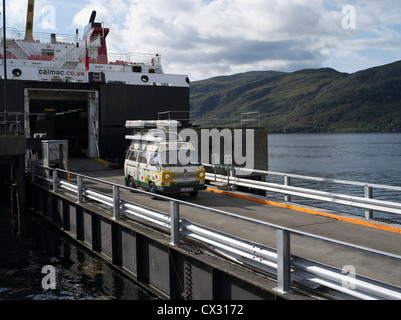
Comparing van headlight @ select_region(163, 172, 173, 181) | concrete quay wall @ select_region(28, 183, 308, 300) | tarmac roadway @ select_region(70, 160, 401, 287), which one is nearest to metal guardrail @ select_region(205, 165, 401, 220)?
tarmac roadway @ select_region(70, 160, 401, 287)

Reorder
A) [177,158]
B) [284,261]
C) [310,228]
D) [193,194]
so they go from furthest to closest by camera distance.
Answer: [193,194] < [177,158] < [310,228] < [284,261]

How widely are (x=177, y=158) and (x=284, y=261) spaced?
9988 millimetres

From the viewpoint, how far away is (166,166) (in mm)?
15883

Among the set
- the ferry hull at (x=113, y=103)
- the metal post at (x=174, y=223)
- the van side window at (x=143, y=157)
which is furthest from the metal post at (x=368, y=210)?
the ferry hull at (x=113, y=103)

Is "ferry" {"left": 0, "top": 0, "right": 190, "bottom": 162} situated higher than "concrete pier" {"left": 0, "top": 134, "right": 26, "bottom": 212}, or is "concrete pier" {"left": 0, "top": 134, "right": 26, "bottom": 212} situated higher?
"ferry" {"left": 0, "top": 0, "right": 190, "bottom": 162}

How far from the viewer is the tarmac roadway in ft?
26.0

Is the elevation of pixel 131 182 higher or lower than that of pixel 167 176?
lower

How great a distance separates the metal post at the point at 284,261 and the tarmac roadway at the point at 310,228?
1.43 meters

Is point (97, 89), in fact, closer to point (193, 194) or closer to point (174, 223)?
point (193, 194)

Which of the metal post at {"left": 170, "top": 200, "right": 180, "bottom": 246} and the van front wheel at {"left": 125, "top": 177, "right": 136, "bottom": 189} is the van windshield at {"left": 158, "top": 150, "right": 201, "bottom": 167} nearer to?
the van front wheel at {"left": 125, "top": 177, "right": 136, "bottom": 189}

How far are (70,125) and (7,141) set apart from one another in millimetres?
25292

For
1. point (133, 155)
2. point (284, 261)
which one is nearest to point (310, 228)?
point (284, 261)

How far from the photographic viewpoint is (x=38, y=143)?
22.7 meters
